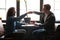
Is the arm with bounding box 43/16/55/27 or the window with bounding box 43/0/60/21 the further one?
the window with bounding box 43/0/60/21

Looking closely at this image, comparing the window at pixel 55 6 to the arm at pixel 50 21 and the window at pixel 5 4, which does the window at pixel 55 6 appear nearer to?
the window at pixel 5 4

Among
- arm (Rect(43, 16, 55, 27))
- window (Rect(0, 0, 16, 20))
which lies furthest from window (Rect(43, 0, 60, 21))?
arm (Rect(43, 16, 55, 27))

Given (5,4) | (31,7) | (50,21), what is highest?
(5,4)

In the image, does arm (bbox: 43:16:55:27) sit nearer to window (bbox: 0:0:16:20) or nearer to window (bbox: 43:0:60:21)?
window (bbox: 43:0:60:21)

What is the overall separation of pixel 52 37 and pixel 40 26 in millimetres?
413

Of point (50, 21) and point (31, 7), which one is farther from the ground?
point (31, 7)

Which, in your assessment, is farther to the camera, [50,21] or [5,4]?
[5,4]

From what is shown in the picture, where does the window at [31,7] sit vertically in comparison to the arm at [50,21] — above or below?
above

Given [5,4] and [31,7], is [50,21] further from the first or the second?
[5,4]

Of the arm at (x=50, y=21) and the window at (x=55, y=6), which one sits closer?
the arm at (x=50, y=21)

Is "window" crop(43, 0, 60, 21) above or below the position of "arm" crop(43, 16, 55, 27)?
above

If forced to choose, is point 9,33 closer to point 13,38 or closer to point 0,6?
point 13,38

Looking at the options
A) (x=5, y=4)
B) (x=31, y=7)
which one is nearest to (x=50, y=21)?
(x=31, y=7)

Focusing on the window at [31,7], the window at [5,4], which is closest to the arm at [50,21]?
the window at [31,7]
